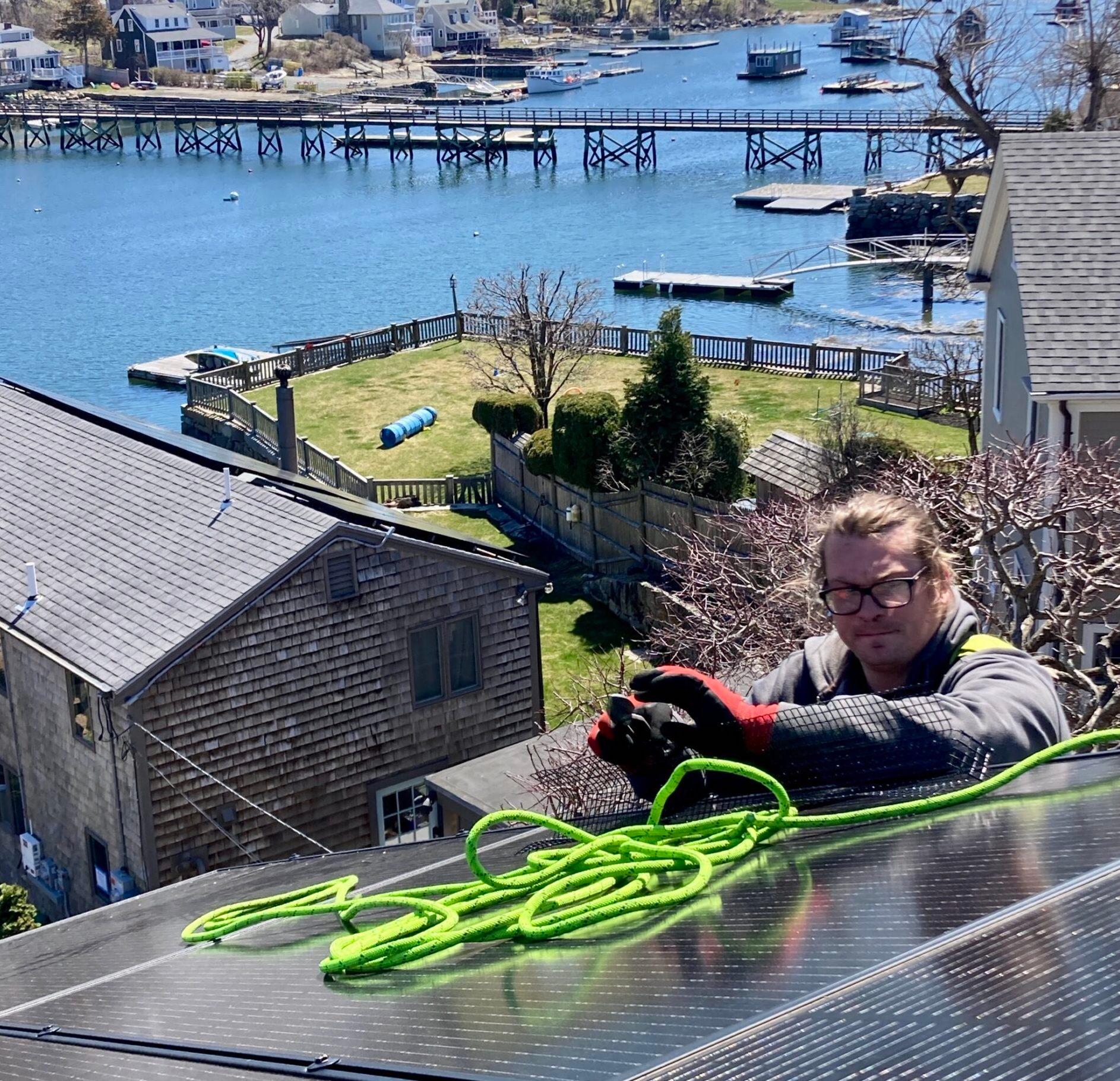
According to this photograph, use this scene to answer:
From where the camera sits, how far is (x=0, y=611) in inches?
684

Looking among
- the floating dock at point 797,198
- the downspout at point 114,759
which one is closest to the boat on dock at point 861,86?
the floating dock at point 797,198

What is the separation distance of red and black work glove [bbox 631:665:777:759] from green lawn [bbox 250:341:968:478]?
24.9m

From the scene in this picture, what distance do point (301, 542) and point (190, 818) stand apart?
10.9 ft

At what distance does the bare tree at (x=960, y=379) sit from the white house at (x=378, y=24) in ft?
461

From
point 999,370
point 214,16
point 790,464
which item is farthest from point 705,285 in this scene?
point 214,16

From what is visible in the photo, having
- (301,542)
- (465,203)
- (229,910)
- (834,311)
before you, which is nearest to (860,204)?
(834,311)

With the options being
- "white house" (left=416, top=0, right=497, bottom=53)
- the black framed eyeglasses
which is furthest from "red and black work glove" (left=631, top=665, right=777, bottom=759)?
"white house" (left=416, top=0, right=497, bottom=53)

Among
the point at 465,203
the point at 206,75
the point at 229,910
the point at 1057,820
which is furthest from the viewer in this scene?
the point at 206,75

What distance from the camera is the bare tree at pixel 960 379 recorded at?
2767cm

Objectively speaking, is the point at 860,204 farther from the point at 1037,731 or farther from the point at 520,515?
the point at 1037,731

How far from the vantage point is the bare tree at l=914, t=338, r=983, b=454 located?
27.7 metres

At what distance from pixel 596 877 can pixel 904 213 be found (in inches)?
2605

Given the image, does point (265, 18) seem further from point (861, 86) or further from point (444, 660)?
point (444, 660)

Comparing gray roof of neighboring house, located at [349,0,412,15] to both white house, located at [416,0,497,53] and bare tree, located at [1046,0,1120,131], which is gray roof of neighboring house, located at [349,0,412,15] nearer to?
white house, located at [416,0,497,53]
